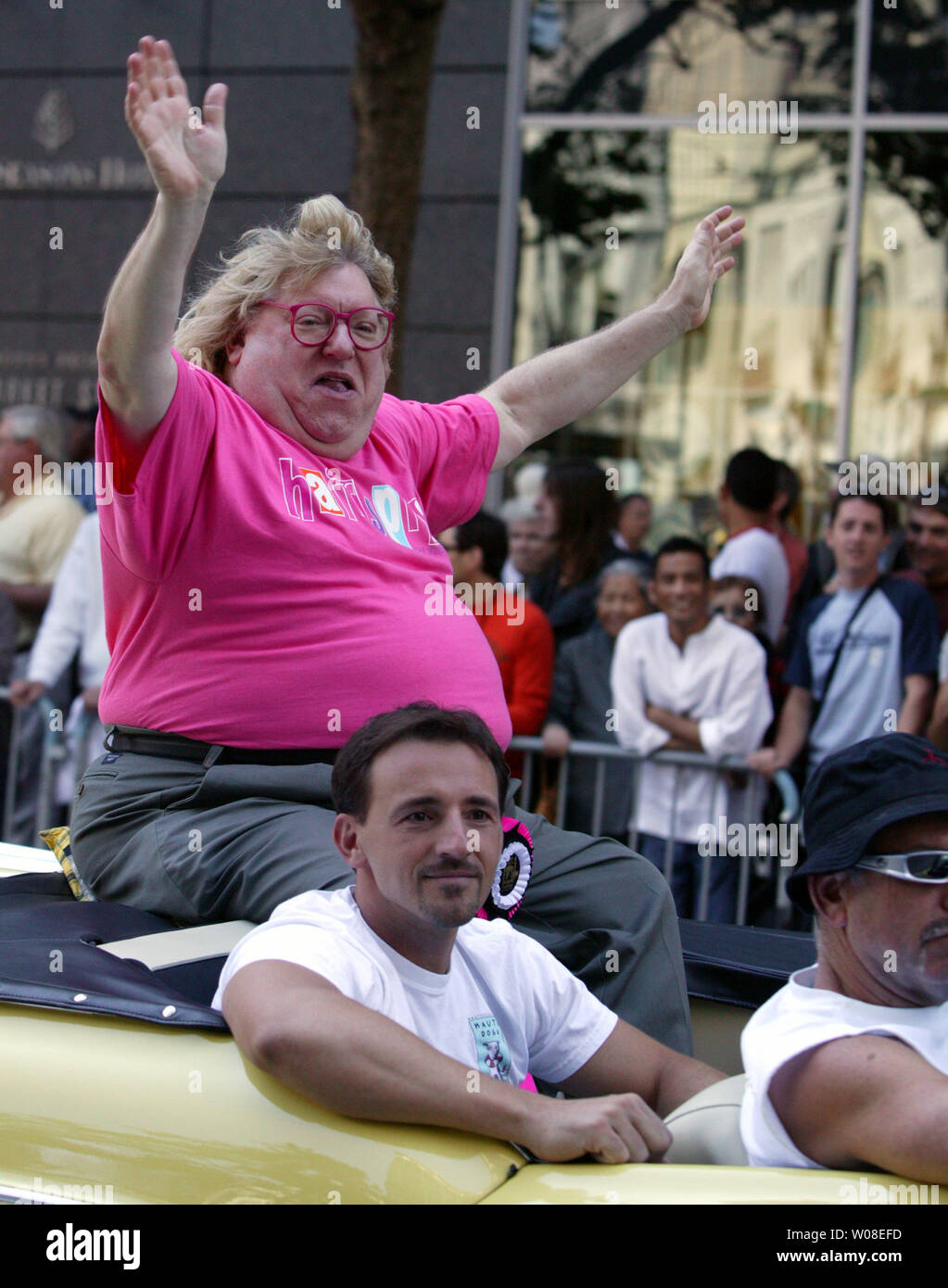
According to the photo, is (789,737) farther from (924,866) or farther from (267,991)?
(267,991)

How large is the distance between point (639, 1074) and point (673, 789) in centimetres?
292

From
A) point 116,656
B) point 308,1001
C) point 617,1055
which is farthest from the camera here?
point 116,656

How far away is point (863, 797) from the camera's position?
2.08m

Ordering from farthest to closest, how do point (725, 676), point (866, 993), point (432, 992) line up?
point (725, 676) < point (432, 992) < point (866, 993)

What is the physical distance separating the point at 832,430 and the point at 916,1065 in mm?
8100

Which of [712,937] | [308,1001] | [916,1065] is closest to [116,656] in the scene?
[308,1001]

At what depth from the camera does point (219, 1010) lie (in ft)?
7.64

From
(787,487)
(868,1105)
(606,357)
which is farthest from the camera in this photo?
(787,487)

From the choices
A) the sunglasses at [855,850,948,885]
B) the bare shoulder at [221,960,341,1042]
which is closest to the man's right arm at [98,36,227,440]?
the bare shoulder at [221,960,341,1042]

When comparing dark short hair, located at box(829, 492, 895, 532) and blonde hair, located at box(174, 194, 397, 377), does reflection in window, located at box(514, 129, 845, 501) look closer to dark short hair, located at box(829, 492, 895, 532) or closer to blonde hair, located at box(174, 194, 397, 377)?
dark short hair, located at box(829, 492, 895, 532)

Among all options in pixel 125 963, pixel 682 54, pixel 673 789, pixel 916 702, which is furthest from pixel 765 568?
pixel 682 54

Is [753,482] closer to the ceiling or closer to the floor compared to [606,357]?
closer to the floor

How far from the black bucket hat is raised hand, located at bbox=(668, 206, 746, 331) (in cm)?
183
